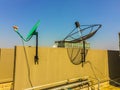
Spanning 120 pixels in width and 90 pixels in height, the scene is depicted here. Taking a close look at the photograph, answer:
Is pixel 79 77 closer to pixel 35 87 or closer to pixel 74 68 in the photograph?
pixel 74 68

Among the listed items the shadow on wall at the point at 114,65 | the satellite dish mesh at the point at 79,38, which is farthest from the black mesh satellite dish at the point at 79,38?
the shadow on wall at the point at 114,65

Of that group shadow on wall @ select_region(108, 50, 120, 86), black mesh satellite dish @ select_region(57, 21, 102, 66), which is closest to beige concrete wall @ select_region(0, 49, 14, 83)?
black mesh satellite dish @ select_region(57, 21, 102, 66)

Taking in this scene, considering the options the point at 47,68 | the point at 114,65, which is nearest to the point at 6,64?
the point at 47,68

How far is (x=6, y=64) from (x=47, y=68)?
13.0ft

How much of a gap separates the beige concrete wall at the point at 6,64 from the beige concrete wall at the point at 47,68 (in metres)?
3.61

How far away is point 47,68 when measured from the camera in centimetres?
530

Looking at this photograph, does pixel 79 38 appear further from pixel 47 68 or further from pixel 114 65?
pixel 114 65

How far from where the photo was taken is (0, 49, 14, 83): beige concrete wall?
823cm

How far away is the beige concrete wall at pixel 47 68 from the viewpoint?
4594mm

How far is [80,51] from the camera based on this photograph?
6766 millimetres

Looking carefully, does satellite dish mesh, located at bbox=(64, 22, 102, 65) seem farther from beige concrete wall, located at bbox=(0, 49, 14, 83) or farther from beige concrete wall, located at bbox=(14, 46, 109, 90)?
beige concrete wall, located at bbox=(0, 49, 14, 83)

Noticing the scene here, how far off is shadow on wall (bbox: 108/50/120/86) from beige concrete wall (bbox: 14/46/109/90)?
1.66 m

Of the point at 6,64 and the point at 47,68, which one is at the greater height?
the point at 47,68

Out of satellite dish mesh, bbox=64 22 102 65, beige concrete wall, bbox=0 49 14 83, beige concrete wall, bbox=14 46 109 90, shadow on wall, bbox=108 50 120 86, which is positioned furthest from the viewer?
shadow on wall, bbox=108 50 120 86
